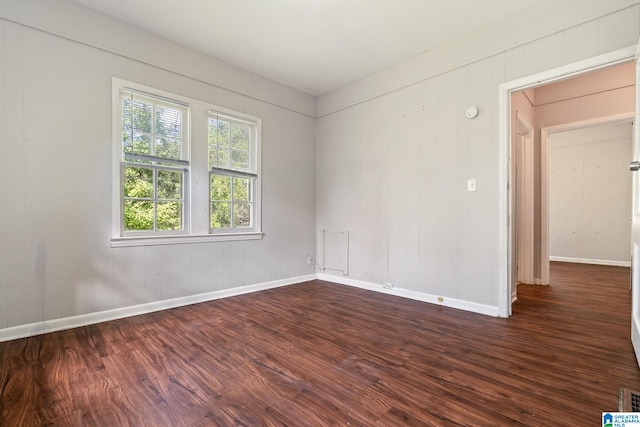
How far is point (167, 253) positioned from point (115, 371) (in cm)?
148

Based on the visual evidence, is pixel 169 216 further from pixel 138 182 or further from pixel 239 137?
pixel 239 137

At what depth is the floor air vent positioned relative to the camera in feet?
4.69

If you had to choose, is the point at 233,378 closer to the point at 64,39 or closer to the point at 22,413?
the point at 22,413

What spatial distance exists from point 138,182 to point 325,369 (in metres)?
2.56

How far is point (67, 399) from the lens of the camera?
157 centimetres

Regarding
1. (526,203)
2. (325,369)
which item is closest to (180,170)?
(325,369)

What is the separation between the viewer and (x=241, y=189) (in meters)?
3.89

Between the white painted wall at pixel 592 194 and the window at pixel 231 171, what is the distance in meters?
6.59

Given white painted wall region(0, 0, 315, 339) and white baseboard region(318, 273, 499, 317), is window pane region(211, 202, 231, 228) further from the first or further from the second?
white baseboard region(318, 273, 499, 317)

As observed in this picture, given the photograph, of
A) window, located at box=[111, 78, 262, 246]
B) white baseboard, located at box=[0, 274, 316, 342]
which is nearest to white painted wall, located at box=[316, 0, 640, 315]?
window, located at box=[111, 78, 262, 246]

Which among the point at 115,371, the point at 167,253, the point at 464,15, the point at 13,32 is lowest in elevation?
the point at 115,371

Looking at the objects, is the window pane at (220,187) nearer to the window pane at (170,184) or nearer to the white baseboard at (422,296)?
the window pane at (170,184)

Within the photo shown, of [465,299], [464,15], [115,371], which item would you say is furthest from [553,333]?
[115,371]

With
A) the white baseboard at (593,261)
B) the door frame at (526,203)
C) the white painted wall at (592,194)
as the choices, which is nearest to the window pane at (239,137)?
the door frame at (526,203)
